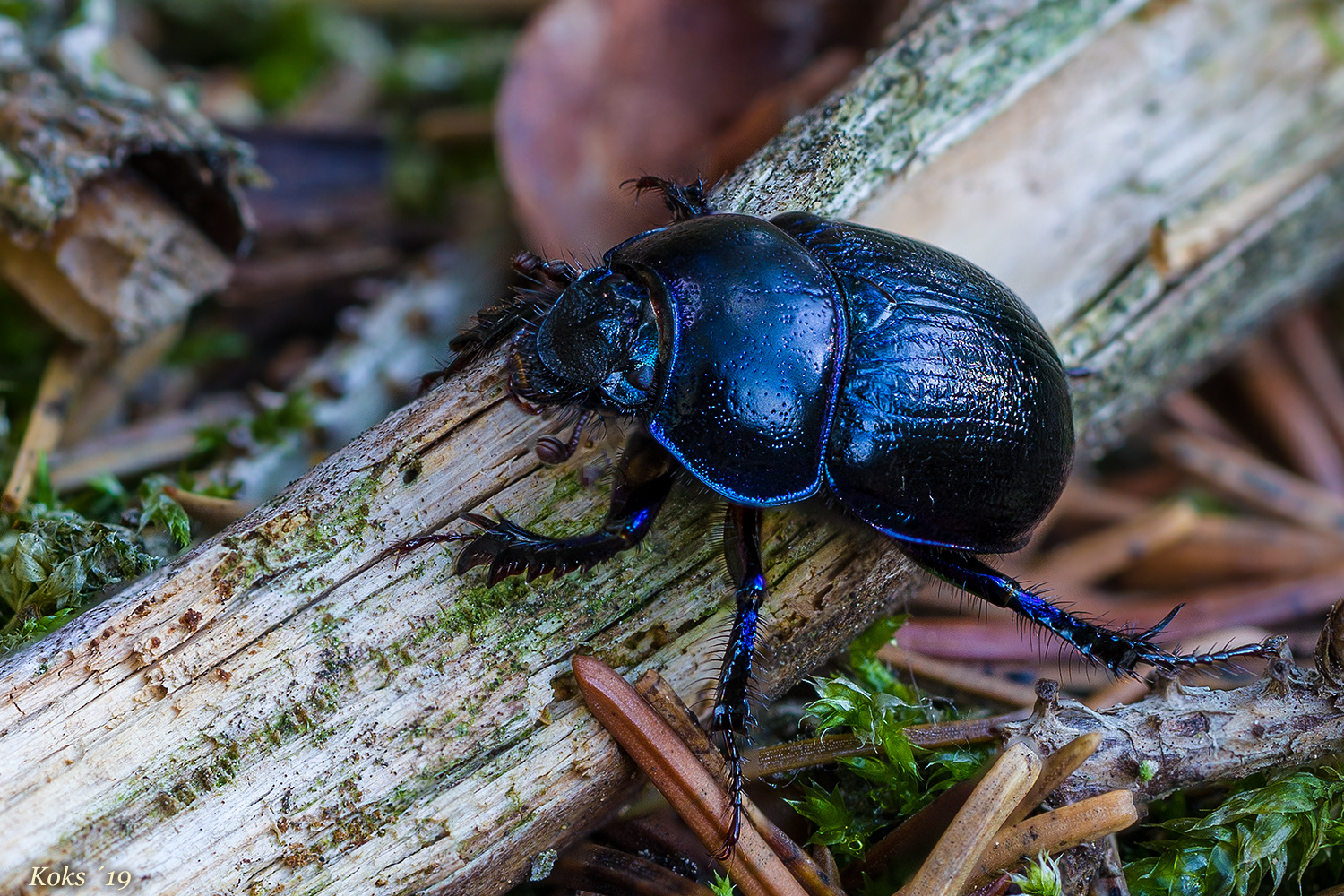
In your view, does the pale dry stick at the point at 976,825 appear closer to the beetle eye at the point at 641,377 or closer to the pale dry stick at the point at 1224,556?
the beetle eye at the point at 641,377

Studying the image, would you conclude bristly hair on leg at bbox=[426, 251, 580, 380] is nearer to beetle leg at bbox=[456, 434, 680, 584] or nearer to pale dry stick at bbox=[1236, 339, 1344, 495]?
beetle leg at bbox=[456, 434, 680, 584]

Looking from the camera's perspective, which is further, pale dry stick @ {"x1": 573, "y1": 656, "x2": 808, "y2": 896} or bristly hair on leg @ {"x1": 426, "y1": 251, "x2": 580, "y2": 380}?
bristly hair on leg @ {"x1": 426, "y1": 251, "x2": 580, "y2": 380}

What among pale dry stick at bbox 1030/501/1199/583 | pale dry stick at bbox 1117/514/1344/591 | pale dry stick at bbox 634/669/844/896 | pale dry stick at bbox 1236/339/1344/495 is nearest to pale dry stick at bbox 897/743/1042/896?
pale dry stick at bbox 634/669/844/896

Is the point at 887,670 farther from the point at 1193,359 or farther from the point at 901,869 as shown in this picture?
the point at 1193,359

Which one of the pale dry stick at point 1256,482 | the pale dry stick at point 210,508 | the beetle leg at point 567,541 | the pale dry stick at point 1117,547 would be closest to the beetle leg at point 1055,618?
the beetle leg at point 567,541

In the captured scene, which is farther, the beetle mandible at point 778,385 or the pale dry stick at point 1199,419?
the pale dry stick at point 1199,419

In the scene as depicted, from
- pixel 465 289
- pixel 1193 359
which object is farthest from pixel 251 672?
pixel 1193 359

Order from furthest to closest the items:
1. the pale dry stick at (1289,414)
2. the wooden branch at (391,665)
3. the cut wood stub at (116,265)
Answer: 1. the pale dry stick at (1289,414)
2. the cut wood stub at (116,265)
3. the wooden branch at (391,665)
